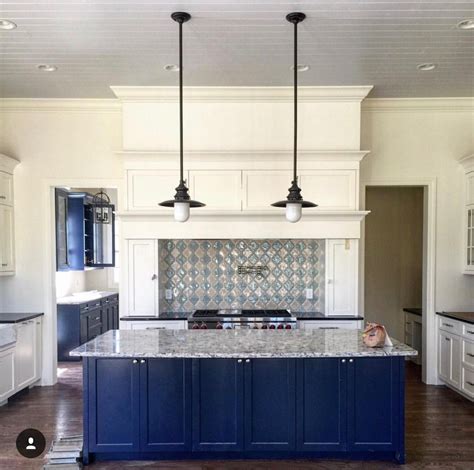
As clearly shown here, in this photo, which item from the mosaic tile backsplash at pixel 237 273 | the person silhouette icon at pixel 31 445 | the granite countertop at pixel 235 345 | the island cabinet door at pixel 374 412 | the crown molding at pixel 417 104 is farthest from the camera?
the mosaic tile backsplash at pixel 237 273

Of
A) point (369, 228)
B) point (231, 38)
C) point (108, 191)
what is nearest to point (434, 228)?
point (369, 228)

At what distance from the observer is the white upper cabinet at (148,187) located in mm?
4375

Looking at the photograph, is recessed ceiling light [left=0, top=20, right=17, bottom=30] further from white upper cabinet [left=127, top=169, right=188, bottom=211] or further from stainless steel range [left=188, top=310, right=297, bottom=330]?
stainless steel range [left=188, top=310, right=297, bottom=330]

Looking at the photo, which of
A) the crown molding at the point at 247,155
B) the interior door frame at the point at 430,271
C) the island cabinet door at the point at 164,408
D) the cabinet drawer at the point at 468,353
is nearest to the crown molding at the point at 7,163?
the crown molding at the point at 247,155

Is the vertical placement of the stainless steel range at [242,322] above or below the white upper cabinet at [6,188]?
below

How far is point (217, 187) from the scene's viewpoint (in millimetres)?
4395

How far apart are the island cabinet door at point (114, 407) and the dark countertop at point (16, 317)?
180cm

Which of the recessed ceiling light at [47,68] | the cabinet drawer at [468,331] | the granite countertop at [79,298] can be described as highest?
the recessed ceiling light at [47,68]

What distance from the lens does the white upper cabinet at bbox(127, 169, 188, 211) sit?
4.38 metres

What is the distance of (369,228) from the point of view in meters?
6.08

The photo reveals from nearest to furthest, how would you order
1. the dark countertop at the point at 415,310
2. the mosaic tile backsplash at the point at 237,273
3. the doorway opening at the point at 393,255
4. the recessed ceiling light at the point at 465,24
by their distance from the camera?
the recessed ceiling light at the point at 465,24
the mosaic tile backsplash at the point at 237,273
the dark countertop at the point at 415,310
the doorway opening at the point at 393,255

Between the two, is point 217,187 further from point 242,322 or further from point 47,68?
point 47,68

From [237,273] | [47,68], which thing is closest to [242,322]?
[237,273]

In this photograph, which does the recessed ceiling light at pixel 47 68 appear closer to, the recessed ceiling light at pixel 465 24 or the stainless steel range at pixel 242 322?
the stainless steel range at pixel 242 322
